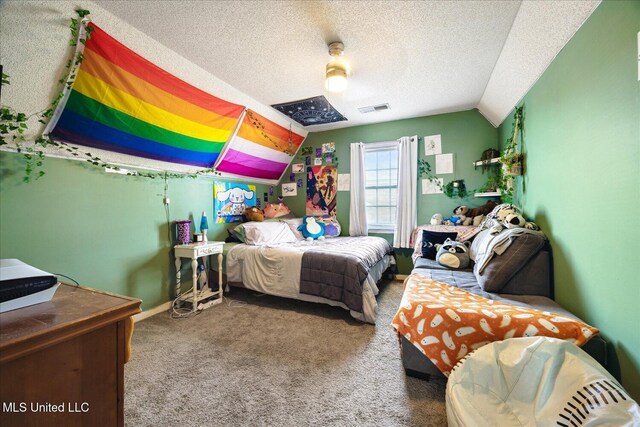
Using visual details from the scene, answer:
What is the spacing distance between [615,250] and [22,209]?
353cm

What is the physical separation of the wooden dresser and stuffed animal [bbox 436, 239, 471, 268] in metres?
2.47

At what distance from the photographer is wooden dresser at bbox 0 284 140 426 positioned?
0.61m

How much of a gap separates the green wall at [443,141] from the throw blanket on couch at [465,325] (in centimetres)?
215

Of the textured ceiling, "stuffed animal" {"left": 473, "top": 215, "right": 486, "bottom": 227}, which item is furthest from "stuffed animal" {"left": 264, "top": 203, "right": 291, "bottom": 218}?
"stuffed animal" {"left": 473, "top": 215, "right": 486, "bottom": 227}

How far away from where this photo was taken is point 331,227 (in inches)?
157

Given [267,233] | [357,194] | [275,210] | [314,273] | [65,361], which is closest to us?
[65,361]

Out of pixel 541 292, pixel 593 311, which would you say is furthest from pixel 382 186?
pixel 593 311

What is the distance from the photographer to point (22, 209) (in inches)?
68.7

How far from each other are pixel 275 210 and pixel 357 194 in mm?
1382

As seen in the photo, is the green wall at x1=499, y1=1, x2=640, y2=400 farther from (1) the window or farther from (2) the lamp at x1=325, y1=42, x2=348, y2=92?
(1) the window

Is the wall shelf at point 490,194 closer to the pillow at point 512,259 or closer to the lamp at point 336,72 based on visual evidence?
the pillow at point 512,259

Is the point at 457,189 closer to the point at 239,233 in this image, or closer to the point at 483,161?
the point at 483,161

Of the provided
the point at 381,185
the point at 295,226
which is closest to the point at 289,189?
the point at 295,226

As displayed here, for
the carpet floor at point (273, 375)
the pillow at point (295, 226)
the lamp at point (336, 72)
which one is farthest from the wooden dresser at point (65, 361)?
the pillow at point (295, 226)
